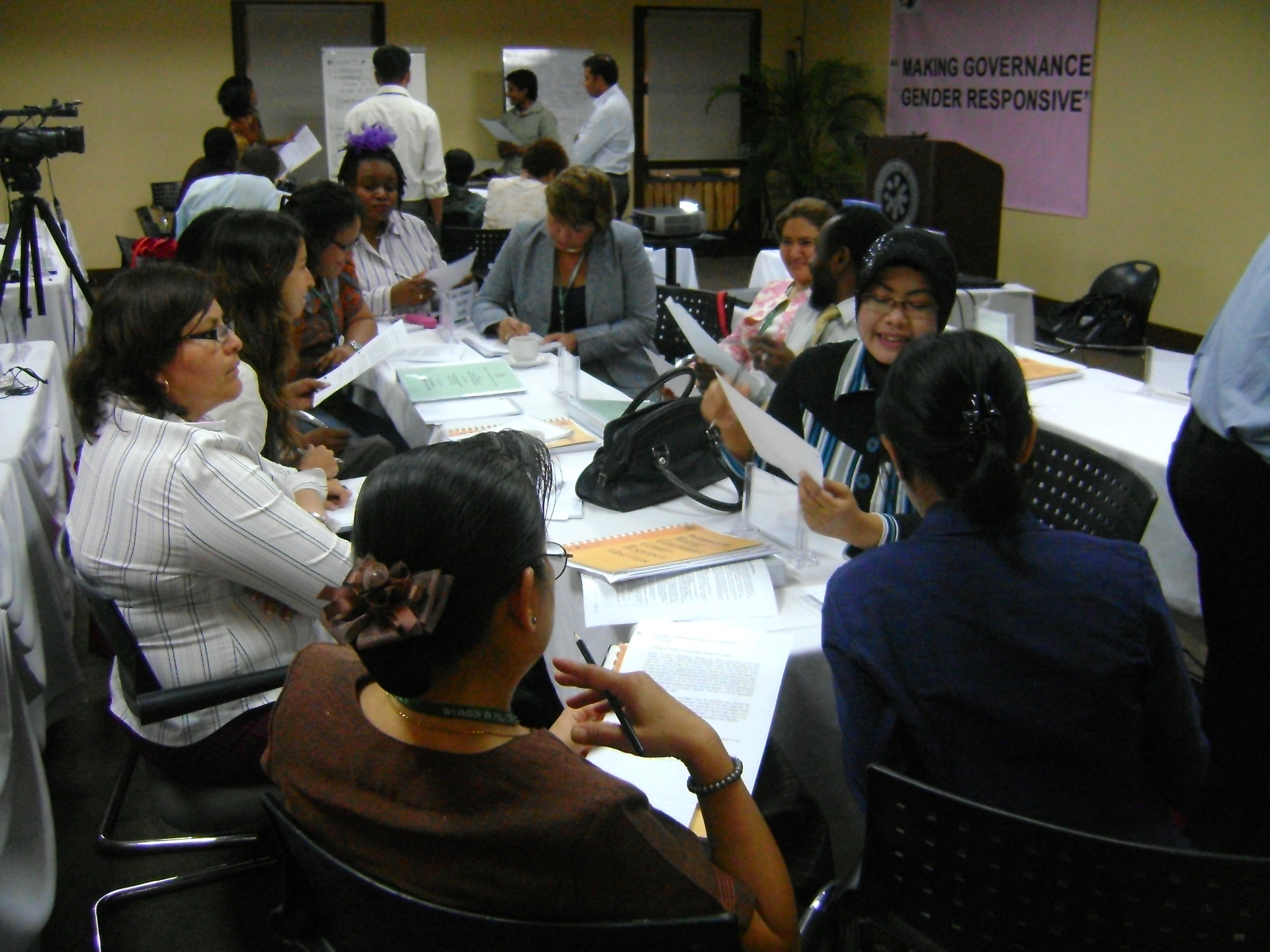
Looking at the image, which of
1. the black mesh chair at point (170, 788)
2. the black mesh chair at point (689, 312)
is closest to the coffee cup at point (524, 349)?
the black mesh chair at point (689, 312)

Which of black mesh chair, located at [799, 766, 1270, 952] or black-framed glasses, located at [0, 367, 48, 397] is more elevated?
black-framed glasses, located at [0, 367, 48, 397]

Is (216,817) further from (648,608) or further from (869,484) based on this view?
(869,484)

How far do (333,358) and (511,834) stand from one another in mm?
2527

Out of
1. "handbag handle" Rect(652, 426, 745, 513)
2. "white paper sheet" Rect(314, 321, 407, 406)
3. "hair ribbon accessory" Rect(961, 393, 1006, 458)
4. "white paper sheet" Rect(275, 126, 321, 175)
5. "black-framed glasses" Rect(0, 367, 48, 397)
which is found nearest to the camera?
"hair ribbon accessory" Rect(961, 393, 1006, 458)

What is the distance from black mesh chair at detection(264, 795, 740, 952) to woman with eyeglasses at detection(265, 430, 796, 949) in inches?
0.7

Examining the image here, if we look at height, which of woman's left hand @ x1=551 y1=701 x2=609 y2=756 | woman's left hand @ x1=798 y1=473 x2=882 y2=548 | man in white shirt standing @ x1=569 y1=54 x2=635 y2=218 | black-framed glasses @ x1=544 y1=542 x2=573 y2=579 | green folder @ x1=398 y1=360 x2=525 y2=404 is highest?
man in white shirt standing @ x1=569 y1=54 x2=635 y2=218

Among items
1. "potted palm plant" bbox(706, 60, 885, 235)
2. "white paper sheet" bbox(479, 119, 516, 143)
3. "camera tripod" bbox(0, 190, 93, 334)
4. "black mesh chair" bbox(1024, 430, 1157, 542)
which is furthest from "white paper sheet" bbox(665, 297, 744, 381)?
"potted palm plant" bbox(706, 60, 885, 235)

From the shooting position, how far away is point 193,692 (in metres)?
1.48

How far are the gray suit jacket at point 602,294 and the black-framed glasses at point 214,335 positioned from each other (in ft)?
5.59

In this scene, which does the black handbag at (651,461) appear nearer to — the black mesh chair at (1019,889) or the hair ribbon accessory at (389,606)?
the black mesh chair at (1019,889)

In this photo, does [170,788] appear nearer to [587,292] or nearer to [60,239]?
[587,292]

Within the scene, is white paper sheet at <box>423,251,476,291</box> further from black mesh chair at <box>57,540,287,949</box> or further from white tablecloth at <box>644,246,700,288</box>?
white tablecloth at <box>644,246,700,288</box>

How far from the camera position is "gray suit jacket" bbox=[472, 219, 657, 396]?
350 cm

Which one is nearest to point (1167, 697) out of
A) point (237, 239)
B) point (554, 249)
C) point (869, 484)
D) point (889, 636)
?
point (889, 636)
